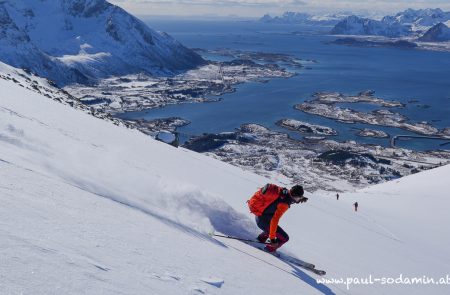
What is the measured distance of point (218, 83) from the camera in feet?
554

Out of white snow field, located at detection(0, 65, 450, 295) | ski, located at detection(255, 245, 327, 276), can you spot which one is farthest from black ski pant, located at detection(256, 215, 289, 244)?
white snow field, located at detection(0, 65, 450, 295)

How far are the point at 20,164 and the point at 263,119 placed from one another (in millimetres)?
105420

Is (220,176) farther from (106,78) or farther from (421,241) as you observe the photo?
(106,78)

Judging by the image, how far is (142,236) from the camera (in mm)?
6039

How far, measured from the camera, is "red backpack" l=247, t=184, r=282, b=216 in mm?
8109

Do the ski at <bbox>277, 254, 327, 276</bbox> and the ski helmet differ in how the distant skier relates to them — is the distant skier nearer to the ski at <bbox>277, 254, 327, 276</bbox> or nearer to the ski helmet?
the ski helmet

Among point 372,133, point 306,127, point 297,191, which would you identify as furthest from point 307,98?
point 297,191

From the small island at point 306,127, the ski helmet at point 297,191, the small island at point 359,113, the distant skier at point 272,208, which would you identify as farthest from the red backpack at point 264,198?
the small island at point 359,113

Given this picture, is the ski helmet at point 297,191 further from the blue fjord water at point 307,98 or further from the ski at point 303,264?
the blue fjord water at point 307,98

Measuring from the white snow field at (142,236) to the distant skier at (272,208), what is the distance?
1.27 feet

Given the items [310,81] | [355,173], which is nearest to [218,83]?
[310,81]

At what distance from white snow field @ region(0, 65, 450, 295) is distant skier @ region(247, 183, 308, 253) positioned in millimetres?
386

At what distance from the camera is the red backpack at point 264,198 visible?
26.6 ft

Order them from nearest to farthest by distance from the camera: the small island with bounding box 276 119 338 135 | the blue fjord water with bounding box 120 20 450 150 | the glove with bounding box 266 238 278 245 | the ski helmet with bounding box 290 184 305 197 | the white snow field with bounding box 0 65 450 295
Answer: the white snow field with bounding box 0 65 450 295, the ski helmet with bounding box 290 184 305 197, the glove with bounding box 266 238 278 245, the small island with bounding box 276 119 338 135, the blue fjord water with bounding box 120 20 450 150
